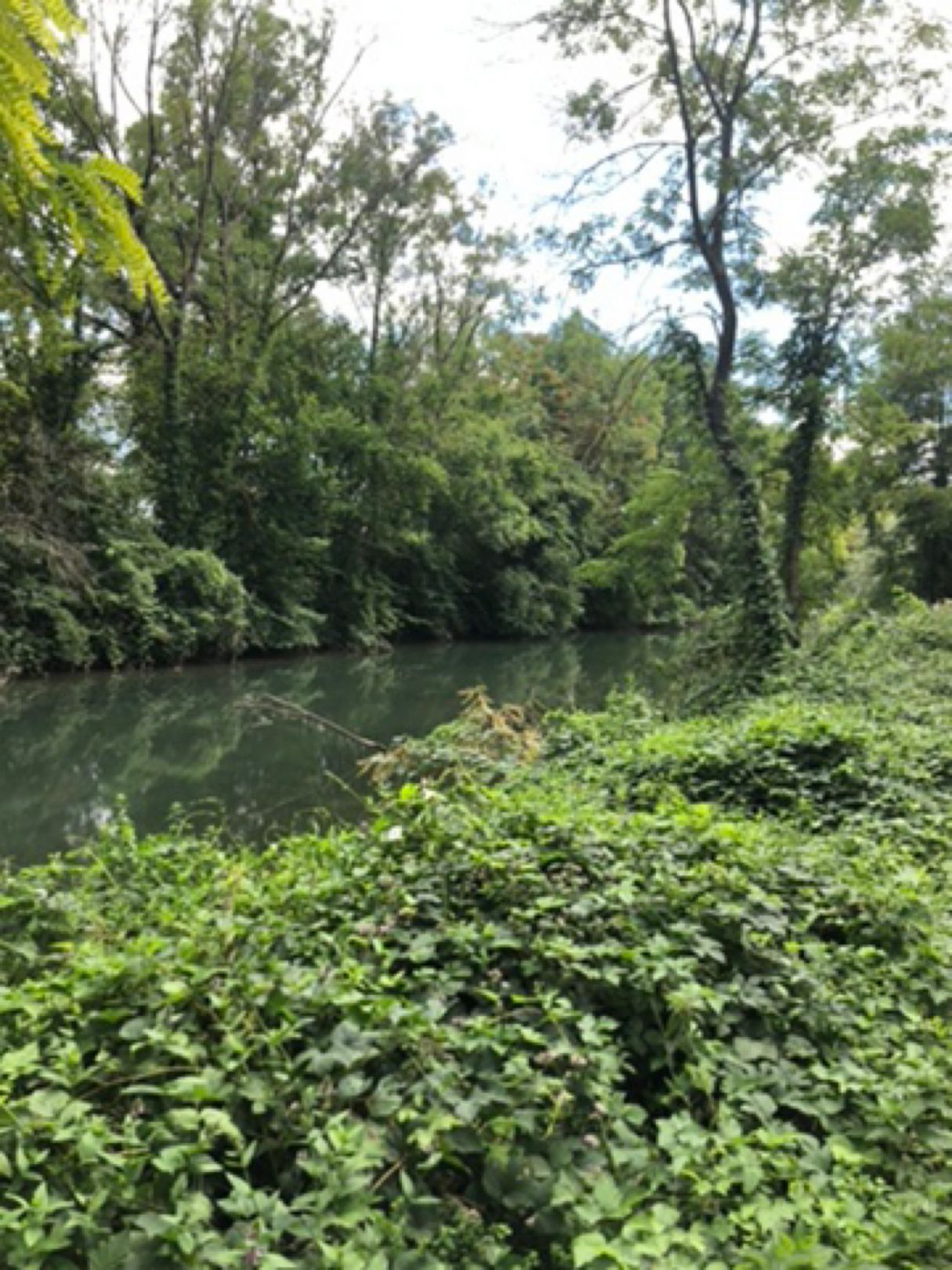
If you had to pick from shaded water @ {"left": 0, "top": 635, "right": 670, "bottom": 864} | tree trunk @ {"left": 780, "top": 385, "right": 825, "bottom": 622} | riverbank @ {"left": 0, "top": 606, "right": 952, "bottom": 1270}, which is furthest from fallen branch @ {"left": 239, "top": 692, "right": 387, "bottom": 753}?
tree trunk @ {"left": 780, "top": 385, "right": 825, "bottom": 622}

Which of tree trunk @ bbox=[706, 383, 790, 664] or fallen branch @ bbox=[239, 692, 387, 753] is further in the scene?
tree trunk @ bbox=[706, 383, 790, 664]

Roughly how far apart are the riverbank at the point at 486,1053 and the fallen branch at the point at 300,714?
3.38m

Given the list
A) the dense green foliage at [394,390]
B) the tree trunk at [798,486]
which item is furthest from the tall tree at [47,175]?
the tree trunk at [798,486]

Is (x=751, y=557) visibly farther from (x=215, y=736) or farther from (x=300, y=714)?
(x=215, y=736)

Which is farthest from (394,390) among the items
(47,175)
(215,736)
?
(47,175)

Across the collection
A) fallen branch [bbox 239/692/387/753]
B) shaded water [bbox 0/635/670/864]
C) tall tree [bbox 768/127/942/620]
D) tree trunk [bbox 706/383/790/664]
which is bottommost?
shaded water [bbox 0/635/670/864]

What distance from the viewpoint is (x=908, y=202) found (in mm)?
10992

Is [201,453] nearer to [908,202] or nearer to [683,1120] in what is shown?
→ [908,202]

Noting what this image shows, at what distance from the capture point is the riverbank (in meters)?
1.51

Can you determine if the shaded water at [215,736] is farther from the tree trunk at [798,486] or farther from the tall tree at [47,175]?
the tall tree at [47,175]

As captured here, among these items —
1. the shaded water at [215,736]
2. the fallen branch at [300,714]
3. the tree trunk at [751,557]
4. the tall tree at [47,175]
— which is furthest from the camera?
the tree trunk at [751,557]

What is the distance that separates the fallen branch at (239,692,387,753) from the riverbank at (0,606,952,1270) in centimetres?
338

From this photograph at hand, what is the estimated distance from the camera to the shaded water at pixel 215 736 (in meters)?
8.45

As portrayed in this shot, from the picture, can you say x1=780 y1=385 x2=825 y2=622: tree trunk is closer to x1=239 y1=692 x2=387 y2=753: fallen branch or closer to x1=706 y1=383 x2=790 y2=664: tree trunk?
x1=706 y1=383 x2=790 y2=664: tree trunk
